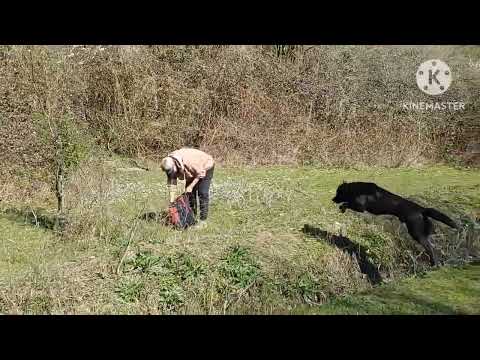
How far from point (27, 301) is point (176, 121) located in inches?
277

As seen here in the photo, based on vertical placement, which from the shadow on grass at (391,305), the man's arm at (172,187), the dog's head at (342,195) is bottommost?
the shadow on grass at (391,305)

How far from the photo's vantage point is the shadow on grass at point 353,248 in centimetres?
625

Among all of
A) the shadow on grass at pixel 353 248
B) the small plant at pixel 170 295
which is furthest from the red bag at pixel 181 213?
the shadow on grass at pixel 353 248

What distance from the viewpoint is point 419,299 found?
5500 mm

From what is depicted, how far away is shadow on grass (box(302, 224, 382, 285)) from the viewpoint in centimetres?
625

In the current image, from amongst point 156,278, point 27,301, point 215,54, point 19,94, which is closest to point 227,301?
point 156,278

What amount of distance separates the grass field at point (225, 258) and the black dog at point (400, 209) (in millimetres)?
169

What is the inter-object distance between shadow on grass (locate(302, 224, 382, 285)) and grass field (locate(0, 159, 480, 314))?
0.02m

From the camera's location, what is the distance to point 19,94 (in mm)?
9562

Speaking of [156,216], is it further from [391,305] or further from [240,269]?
[391,305]

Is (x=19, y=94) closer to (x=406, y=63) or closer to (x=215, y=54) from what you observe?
(x=215, y=54)

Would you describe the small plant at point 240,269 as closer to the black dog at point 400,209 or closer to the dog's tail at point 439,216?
the black dog at point 400,209

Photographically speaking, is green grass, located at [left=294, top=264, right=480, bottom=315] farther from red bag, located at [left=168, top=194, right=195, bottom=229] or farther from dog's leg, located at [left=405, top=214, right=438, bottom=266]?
red bag, located at [left=168, top=194, right=195, bottom=229]

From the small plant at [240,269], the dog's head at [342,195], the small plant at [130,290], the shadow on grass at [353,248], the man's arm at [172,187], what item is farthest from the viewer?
the dog's head at [342,195]
